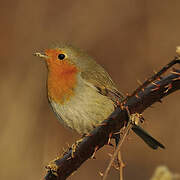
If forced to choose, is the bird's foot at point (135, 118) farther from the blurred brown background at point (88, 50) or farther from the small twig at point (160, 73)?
the blurred brown background at point (88, 50)

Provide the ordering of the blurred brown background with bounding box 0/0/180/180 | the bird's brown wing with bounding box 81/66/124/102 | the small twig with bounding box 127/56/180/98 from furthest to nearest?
the blurred brown background with bounding box 0/0/180/180, the bird's brown wing with bounding box 81/66/124/102, the small twig with bounding box 127/56/180/98

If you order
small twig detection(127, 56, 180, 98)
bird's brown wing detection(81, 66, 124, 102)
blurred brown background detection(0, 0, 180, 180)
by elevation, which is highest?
small twig detection(127, 56, 180, 98)

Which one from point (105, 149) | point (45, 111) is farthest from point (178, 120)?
point (45, 111)

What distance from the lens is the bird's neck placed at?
3243 millimetres

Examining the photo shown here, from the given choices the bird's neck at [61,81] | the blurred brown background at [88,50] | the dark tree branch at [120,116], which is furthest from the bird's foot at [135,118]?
the blurred brown background at [88,50]

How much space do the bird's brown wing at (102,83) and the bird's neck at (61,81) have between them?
10 centimetres

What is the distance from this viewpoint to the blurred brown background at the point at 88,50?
15.3 feet

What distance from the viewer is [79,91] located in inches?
127

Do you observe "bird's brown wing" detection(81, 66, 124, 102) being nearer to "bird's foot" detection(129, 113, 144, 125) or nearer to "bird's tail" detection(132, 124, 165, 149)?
"bird's tail" detection(132, 124, 165, 149)

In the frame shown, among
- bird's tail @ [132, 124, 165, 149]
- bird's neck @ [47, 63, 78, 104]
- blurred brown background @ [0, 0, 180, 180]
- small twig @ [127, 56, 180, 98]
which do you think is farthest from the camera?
blurred brown background @ [0, 0, 180, 180]

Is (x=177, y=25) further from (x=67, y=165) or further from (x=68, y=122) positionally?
(x=67, y=165)

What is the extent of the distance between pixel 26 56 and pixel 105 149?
1448mm

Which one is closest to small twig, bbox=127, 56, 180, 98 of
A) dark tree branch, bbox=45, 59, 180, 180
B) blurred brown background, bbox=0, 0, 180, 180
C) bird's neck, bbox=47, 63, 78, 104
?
dark tree branch, bbox=45, 59, 180, 180

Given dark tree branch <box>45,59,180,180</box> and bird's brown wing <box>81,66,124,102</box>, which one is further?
bird's brown wing <box>81,66,124,102</box>
